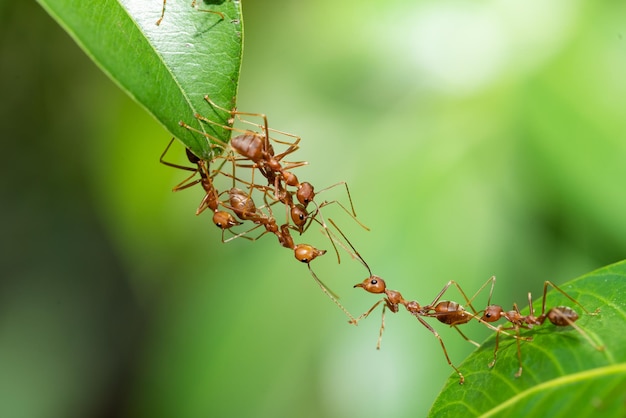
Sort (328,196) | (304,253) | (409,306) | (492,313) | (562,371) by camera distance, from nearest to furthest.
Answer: (562,371) → (492,313) → (304,253) → (409,306) → (328,196)

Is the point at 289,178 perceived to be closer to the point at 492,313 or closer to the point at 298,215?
the point at 298,215

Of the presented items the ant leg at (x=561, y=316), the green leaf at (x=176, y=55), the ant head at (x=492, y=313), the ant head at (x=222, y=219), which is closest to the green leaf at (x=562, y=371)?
the ant leg at (x=561, y=316)

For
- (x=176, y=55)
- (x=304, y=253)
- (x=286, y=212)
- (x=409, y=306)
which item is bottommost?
(x=409, y=306)

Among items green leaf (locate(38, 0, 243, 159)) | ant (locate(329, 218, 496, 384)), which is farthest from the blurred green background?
green leaf (locate(38, 0, 243, 159))

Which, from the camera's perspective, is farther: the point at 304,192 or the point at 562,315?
the point at 304,192

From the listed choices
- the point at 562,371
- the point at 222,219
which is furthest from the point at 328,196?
the point at 562,371

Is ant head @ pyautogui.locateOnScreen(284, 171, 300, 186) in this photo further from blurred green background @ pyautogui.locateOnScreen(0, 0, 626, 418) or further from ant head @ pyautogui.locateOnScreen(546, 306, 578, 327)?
ant head @ pyautogui.locateOnScreen(546, 306, 578, 327)

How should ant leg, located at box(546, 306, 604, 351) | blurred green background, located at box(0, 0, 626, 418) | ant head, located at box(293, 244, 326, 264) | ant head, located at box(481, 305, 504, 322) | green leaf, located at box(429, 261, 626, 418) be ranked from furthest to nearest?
blurred green background, located at box(0, 0, 626, 418)
ant head, located at box(293, 244, 326, 264)
ant head, located at box(481, 305, 504, 322)
ant leg, located at box(546, 306, 604, 351)
green leaf, located at box(429, 261, 626, 418)
